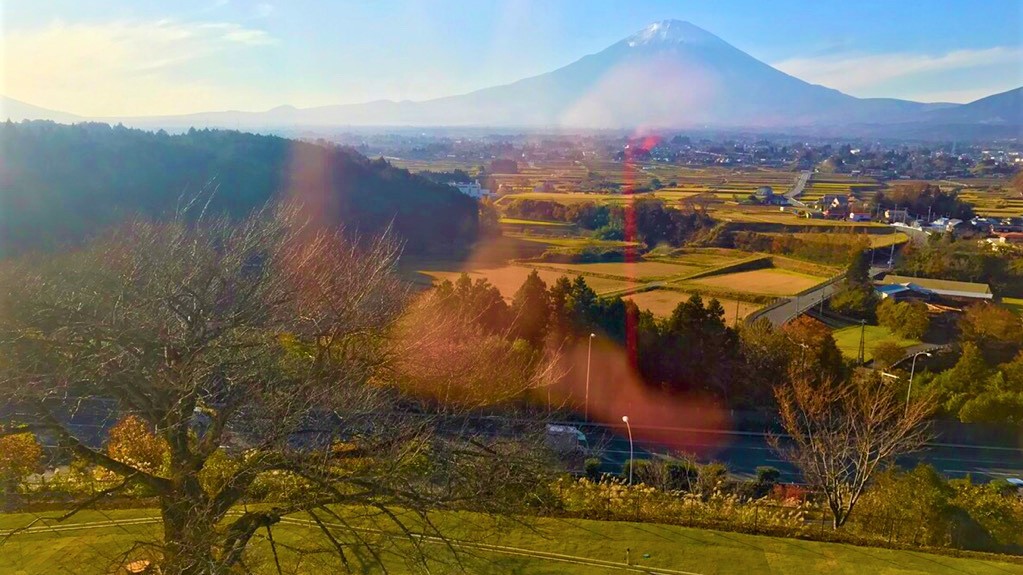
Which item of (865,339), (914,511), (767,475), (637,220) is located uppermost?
(637,220)

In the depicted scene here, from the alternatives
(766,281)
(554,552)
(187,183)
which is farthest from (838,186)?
(554,552)

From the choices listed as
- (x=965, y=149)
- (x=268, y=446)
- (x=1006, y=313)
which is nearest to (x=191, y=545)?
(x=268, y=446)

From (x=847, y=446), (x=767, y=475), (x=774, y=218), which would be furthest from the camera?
(x=774, y=218)

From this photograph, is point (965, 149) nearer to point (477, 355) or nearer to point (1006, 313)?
point (1006, 313)

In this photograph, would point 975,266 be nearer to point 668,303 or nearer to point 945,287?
point 945,287

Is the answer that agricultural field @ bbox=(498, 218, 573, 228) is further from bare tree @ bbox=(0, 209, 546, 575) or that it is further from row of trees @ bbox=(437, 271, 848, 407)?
bare tree @ bbox=(0, 209, 546, 575)

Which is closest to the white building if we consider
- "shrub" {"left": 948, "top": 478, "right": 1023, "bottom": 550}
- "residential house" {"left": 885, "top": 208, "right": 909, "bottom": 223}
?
"residential house" {"left": 885, "top": 208, "right": 909, "bottom": 223}
